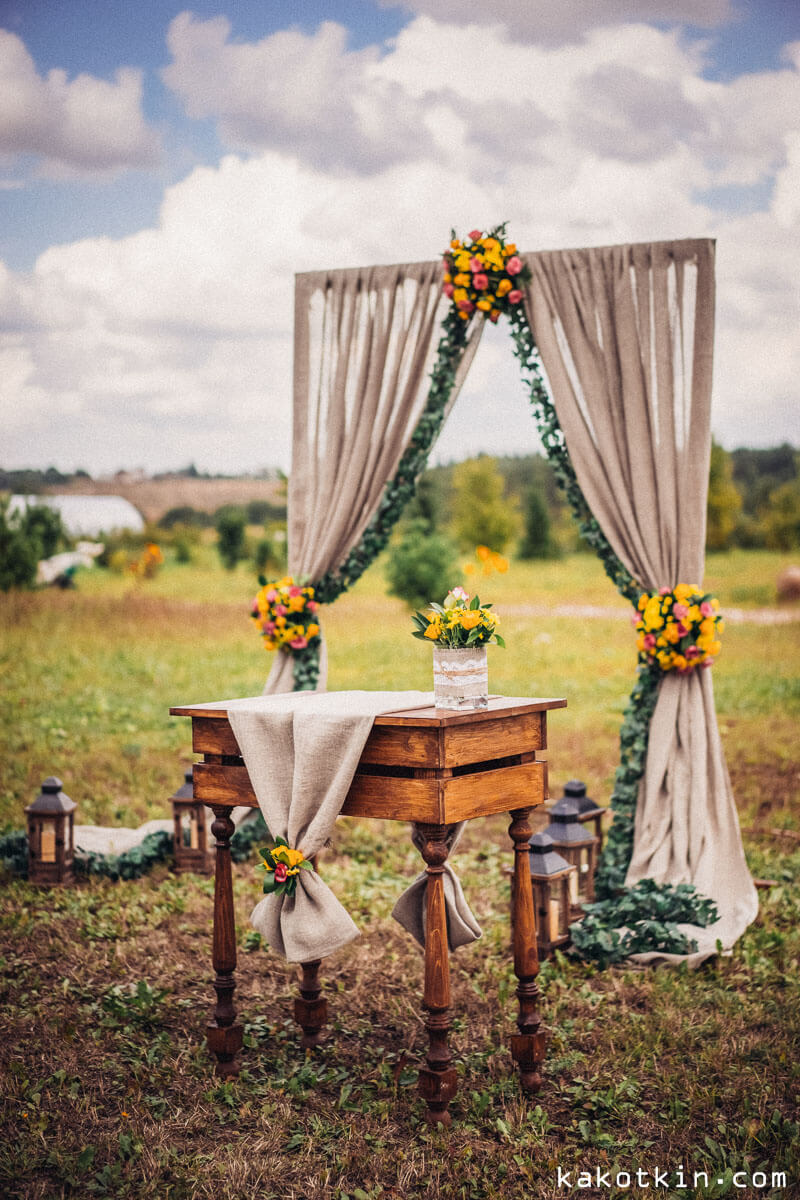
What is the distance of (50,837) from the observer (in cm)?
520

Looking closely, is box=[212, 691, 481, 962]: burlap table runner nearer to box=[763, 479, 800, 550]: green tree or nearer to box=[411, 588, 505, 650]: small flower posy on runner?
box=[411, 588, 505, 650]: small flower posy on runner

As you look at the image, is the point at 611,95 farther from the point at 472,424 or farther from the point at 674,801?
the point at 674,801

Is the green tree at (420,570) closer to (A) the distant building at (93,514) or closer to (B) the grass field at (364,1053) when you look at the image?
(A) the distant building at (93,514)

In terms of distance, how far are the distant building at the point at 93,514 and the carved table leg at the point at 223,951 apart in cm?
871

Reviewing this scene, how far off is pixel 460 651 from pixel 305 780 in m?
0.57

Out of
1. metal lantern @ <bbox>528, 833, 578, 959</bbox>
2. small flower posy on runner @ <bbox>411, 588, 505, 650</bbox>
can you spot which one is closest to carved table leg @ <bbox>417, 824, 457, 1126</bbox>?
small flower posy on runner @ <bbox>411, 588, 505, 650</bbox>

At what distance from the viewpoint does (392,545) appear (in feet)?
42.4

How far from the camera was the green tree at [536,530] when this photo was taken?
14891mm

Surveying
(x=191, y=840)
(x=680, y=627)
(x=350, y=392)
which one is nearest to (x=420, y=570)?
(x=350, y=392)

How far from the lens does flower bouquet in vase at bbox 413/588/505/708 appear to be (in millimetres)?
3055

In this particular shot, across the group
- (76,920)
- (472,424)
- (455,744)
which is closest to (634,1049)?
(455,744)

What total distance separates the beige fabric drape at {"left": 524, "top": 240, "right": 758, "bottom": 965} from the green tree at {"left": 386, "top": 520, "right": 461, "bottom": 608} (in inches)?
295

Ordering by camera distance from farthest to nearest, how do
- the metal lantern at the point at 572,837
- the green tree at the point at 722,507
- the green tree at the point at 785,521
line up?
the green tree at the point at 722,507 → the green tree at the point at 785,521 → the metal lantern at the point at 572,837

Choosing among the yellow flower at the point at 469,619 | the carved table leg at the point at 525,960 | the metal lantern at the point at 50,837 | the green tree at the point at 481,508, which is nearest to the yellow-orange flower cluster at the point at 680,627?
the carved table leg at the point at 525,960
